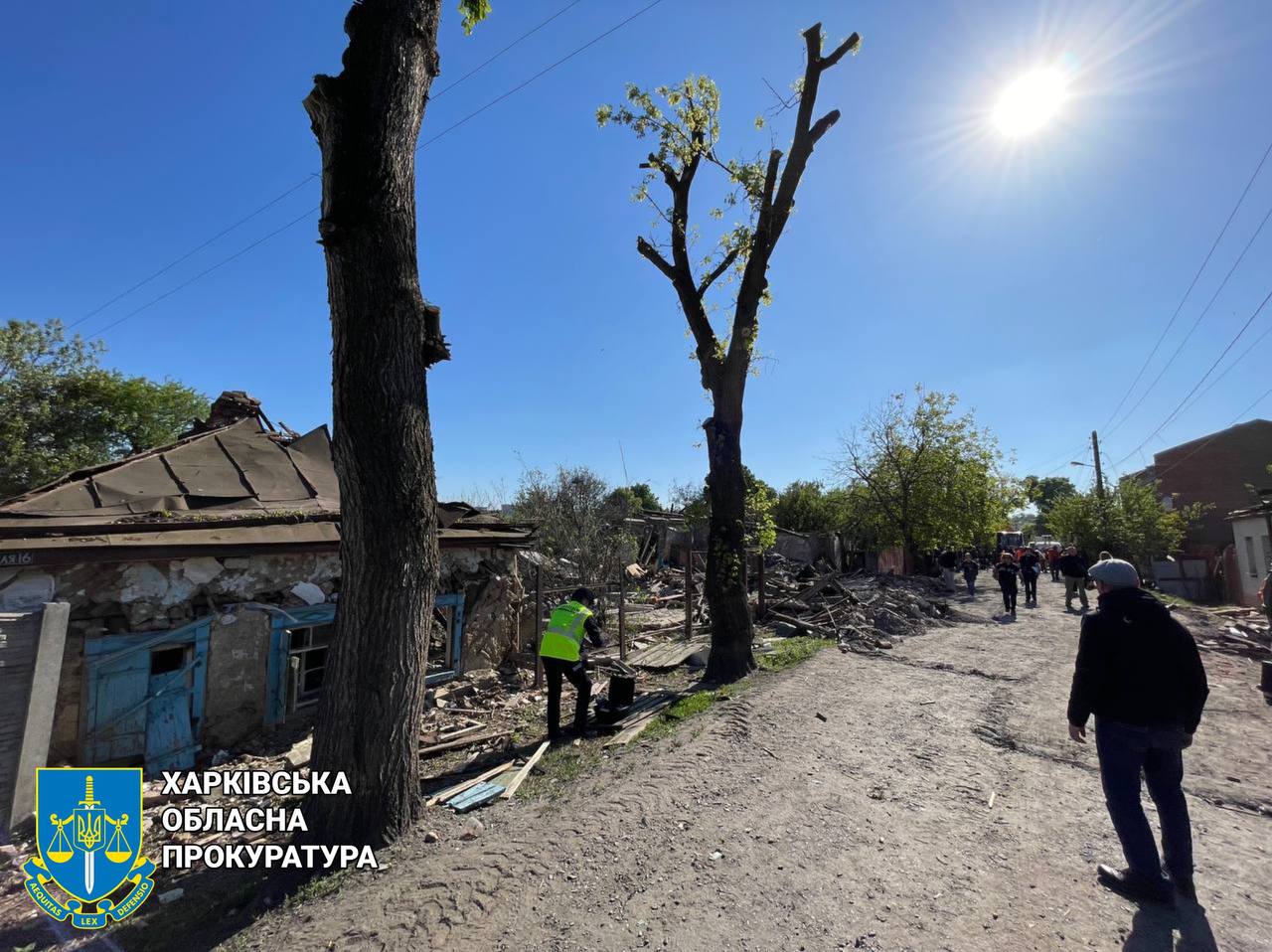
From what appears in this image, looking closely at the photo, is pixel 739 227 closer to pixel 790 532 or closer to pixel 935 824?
pixel 935 824

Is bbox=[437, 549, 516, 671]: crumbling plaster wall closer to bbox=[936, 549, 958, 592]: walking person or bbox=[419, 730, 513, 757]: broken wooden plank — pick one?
bbox=[419, 730, 513, 757]: broken wooden plank

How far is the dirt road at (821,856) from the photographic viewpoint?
3.19 meters

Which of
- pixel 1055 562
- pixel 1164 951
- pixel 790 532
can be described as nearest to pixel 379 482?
pixel 1164 951

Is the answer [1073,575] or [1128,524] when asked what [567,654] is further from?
[1128,524]

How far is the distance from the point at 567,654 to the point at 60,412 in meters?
28.6

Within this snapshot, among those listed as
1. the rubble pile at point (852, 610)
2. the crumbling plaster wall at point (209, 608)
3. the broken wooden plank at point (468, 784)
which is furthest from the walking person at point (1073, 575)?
the crumbling plaster wall at point (209, 608)

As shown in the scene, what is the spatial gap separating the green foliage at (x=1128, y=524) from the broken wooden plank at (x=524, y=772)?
26.9m

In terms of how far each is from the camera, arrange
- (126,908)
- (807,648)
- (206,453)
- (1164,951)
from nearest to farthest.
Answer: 1. (1164,951)
2. (126,908)
3. (206,453)
4. (807,648)

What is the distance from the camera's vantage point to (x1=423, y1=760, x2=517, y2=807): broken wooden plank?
5.05 metres

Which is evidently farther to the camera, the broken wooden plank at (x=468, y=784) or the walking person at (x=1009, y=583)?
the walking person at (x=1009, y=583)

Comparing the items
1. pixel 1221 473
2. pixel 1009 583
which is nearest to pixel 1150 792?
pixel 1009 583

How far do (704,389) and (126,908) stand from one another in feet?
28.1

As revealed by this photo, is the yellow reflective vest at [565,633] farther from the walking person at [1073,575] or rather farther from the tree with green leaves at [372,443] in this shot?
the walking person at [1073,575]

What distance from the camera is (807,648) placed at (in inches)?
432
